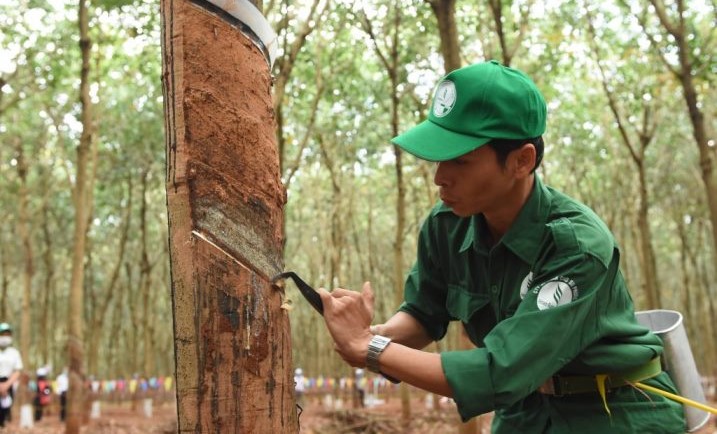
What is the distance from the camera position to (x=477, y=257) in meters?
1.99

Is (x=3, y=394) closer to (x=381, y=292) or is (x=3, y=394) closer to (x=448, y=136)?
(x=448, y=136)

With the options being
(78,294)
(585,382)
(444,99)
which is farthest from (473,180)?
(78,294)

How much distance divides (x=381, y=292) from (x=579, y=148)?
9.24 metres

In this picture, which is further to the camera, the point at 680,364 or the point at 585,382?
the point at 680,364

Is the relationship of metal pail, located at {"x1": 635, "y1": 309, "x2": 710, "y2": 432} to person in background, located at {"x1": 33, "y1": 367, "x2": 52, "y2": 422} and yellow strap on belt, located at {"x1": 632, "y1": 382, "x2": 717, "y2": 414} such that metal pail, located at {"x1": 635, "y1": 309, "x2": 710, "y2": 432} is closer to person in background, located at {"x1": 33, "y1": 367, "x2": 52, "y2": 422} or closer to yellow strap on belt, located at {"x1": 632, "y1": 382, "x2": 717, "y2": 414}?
yellow strap on belt, located at {"x1": 632, "y1": 382, "x2": 717, "y2": 414}

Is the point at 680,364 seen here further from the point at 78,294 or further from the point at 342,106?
the point at 342,106

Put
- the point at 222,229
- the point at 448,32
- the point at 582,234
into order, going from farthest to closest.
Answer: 1. the point at 448,32
2. the point at 582,234
3. the point at 222,229

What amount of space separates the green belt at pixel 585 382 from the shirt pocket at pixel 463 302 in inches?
11.6

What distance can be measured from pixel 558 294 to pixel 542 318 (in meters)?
0.08

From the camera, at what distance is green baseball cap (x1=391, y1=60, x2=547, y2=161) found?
1683 millimetres

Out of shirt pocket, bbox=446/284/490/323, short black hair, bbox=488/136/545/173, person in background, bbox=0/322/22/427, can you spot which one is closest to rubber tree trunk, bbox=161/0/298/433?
short black hair, bbox=488/136/545/173

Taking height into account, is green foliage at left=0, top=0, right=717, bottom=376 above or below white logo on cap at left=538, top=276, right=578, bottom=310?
above

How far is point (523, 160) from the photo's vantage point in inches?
69.4

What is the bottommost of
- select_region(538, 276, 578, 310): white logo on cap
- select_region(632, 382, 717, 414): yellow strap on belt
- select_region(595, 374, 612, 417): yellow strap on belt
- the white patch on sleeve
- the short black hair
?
select_region(632, 382, 717, 414): yellow strap on belt
